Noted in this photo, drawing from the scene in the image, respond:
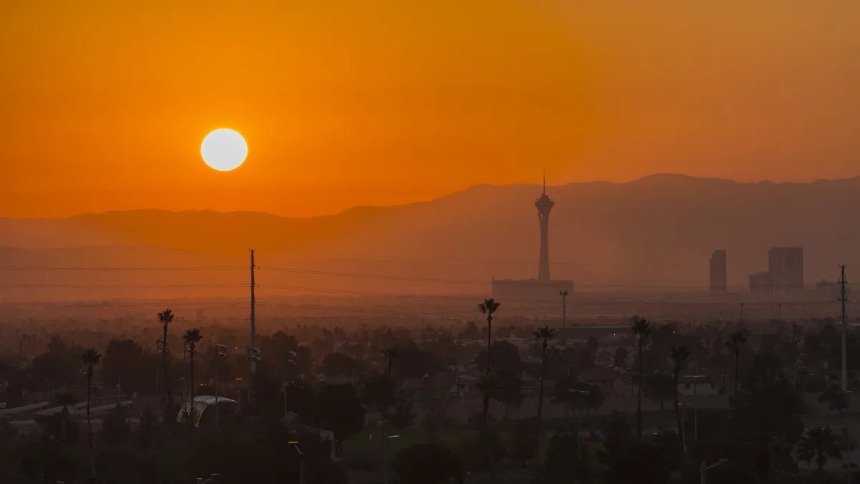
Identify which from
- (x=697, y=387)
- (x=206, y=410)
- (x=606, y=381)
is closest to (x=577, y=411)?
Result: (x=697, y=387)

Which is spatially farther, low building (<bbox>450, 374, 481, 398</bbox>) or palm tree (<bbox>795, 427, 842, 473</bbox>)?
low building (<bbox>450, 374, 481, 398</bbox>)

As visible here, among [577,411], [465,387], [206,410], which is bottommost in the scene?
[577,411]

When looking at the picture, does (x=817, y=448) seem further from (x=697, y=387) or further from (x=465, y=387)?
(x=465, y=387)

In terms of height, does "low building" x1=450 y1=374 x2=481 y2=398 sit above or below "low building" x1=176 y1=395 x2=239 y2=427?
below

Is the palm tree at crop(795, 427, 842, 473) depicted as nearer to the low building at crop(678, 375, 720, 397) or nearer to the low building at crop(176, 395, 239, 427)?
the low building at crop(176, 395, 239, 427)

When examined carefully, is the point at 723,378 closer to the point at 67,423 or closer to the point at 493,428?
the point at 493,428

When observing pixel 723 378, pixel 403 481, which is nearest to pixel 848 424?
pixel 723 378

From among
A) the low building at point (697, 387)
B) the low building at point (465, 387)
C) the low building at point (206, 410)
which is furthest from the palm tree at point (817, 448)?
the low building at point (465, 387)

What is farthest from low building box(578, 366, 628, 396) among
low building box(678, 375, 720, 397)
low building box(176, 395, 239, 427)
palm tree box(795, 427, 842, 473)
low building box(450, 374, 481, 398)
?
palm tree box(795, 427, 842, 473)

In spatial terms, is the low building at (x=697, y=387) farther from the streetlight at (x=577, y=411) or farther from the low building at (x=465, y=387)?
the low building at (x=465, y=387)

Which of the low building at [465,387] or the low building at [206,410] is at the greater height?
the low building at [206,410]

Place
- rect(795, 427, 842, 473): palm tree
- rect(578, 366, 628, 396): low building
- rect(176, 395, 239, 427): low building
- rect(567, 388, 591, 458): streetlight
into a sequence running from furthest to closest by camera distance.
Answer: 1. rect(578, 366, 628, 396): low building
2. rect(176, 395, 239, 427): low building
3. rect(567, 388, 591, 458): streetlight
4. rect(795, 427, 842, 473): palm tree
